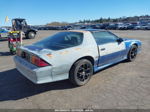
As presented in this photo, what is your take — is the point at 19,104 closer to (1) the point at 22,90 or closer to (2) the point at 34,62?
(1) the point at 22,90

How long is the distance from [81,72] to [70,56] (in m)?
0.60

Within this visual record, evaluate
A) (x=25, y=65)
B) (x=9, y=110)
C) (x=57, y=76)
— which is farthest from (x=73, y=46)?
(x=9, y=110)

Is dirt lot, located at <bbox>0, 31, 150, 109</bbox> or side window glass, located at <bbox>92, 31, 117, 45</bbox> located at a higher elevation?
side window glass, located at <bbox>92, 31, 117, 45</bbox>

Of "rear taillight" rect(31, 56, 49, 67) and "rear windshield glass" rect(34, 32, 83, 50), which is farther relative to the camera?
"rear windshield glass" rect(34, 32, 83, 50)

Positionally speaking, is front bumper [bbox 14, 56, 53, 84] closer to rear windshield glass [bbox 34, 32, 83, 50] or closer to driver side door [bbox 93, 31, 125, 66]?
rear windshield glass [bbox 34, 32, 83, 50]

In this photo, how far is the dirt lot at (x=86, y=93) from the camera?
3.00 m

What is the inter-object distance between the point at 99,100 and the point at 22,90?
199 cm

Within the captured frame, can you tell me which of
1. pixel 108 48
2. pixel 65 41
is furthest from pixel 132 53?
pixel 65 41

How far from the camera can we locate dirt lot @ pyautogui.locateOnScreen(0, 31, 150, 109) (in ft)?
9.85

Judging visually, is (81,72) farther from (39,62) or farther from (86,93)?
(39,62)

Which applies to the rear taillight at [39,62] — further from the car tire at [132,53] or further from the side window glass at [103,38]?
the car tire at [132,53]

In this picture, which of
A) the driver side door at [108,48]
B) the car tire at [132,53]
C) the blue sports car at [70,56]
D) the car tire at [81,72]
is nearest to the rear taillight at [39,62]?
the blue sports car at [70,56]

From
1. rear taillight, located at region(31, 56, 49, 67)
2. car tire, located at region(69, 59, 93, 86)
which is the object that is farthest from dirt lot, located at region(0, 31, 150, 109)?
rear taillight, located at region(31, 56, 49, 67)

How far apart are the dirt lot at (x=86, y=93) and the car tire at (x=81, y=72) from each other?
0.54ft
